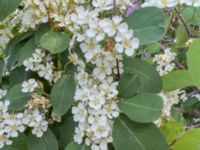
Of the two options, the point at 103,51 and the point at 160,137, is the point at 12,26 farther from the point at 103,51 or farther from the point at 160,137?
the point at 160,137

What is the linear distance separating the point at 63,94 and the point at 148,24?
0.19m

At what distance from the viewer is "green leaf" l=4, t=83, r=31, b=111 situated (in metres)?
0.87

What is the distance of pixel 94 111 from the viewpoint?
81 cm

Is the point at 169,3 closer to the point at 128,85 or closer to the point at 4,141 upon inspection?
the point at 128,85

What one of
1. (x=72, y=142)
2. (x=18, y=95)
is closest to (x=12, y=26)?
(x=18, y=95)

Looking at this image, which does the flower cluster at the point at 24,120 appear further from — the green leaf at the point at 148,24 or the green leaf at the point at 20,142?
the green leaf at the point at 148,24

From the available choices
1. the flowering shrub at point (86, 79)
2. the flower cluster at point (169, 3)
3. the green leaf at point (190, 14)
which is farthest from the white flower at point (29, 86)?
the green leaf at point (190, 14)

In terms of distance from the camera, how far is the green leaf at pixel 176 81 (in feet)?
3.23

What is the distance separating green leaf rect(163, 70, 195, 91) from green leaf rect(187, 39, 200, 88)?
0.14 meters

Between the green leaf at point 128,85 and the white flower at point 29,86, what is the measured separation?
0.15 metres

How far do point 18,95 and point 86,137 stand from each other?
149 mm

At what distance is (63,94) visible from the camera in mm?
836

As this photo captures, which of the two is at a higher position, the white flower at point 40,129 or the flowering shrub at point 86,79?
the flowering shrub at point 86,79

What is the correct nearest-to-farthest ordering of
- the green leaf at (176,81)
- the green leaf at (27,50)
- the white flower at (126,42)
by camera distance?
the white flower at (126,42) < the green leaf at (27,50) < the green leaf at (176,81)
